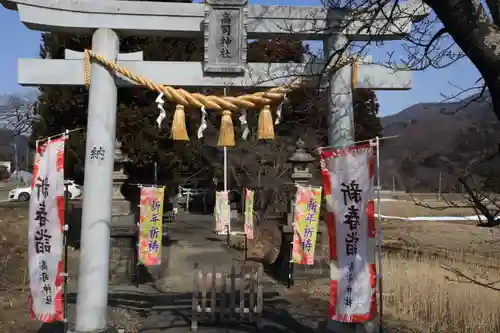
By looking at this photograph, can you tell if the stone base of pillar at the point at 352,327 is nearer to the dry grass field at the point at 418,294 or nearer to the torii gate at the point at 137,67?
the dry grass field at the point at 418,294

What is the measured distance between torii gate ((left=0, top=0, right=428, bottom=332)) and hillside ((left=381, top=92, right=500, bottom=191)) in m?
0.98

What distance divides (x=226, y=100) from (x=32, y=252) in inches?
120

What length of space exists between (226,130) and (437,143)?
416 cm

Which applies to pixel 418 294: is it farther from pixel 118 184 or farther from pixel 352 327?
pixel 118 184

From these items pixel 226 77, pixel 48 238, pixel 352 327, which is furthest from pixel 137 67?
pixel 352 327

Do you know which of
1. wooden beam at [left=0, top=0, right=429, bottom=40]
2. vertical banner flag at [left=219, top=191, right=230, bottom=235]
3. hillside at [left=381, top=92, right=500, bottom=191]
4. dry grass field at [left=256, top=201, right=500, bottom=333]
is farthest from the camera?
vertical banner flag at [left=219, top=191, right=230, bottom=235]

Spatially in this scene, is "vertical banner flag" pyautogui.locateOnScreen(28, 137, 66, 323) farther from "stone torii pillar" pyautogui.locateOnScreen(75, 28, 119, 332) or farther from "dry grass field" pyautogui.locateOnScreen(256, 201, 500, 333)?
"dry grass field" pyautogui.locateOnScreen(256, 201, 500, 333)

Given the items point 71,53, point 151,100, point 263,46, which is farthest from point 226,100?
point 263,46

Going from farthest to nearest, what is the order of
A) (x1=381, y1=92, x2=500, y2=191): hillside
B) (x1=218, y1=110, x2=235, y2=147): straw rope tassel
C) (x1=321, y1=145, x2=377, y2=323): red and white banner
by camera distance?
(x1=218, y1=110, x2=235, y2=147): straw rope tassel, (x1=321, y1=145, x2=377, y2=323): red and white banner, (x1=381, y1=92, x2=500, y2=191): hillside

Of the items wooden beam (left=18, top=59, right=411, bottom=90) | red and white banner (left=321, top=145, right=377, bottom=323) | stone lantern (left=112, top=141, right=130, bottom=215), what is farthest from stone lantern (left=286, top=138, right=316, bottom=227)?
red and white banner (left=321, top=145, right=377, bottom=323)

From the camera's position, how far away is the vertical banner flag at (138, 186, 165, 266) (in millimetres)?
10586

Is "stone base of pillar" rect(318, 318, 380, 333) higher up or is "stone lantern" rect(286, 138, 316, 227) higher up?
"stone lantern" rect(286, 138, 316, 227)

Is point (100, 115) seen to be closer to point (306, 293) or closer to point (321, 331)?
point (321, 331)

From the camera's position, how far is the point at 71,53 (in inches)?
240
